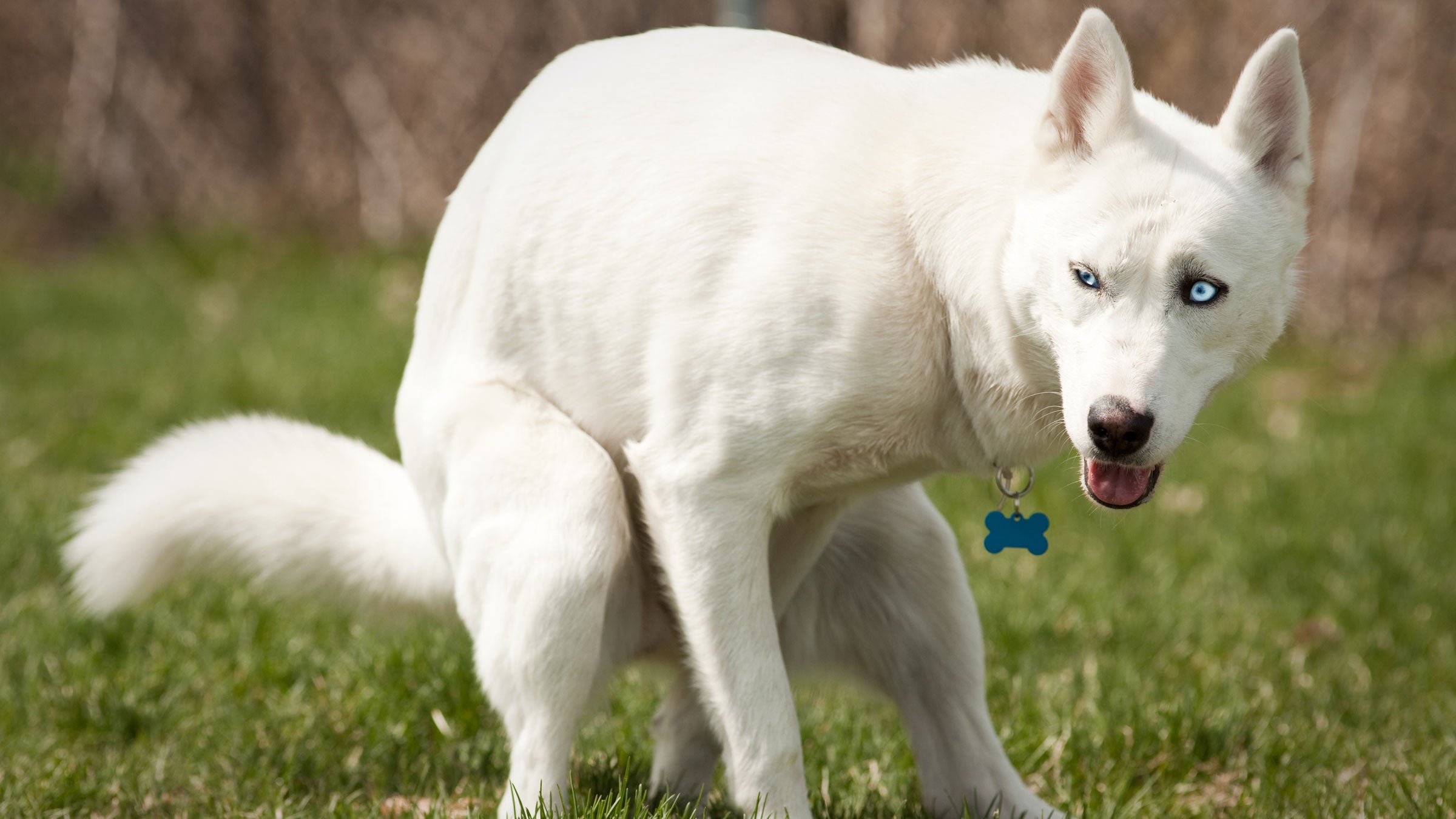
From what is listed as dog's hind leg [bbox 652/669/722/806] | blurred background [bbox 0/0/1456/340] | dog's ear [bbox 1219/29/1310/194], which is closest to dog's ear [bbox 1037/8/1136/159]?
dog's ear [bbox 1219/29/1310/194]

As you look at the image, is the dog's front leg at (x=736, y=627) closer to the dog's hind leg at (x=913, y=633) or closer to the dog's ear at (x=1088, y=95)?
the dog's hind leg at (x=913, y=633)

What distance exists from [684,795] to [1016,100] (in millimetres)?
1549

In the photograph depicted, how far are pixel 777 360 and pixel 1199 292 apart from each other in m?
0.68

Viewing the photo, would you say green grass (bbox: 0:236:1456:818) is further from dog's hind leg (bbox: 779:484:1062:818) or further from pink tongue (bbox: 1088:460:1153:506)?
pink tongue (bbox: 1088:460:1153:506)

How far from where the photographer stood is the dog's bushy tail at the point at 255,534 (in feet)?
10.3

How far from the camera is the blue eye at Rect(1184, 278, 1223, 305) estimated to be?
2.25 metres

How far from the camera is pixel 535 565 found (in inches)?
103

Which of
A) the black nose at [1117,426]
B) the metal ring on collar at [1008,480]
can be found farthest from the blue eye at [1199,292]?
the metal ring on collar at [1008,480]

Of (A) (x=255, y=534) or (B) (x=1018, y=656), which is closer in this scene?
(A) (x=255, y=534)

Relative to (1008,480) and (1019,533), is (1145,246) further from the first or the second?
(1019,533)

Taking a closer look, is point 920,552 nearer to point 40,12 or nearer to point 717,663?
point 717,663

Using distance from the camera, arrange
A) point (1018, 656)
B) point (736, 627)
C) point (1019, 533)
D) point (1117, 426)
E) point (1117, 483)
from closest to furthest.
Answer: point (1117, 426), point (1117, 483), point (736, 627), point (1019, 533), point (1018, 656)

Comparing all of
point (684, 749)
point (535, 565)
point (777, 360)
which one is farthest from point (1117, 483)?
point (684, 749)

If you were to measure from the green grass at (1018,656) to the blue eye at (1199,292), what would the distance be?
25.3 inches
